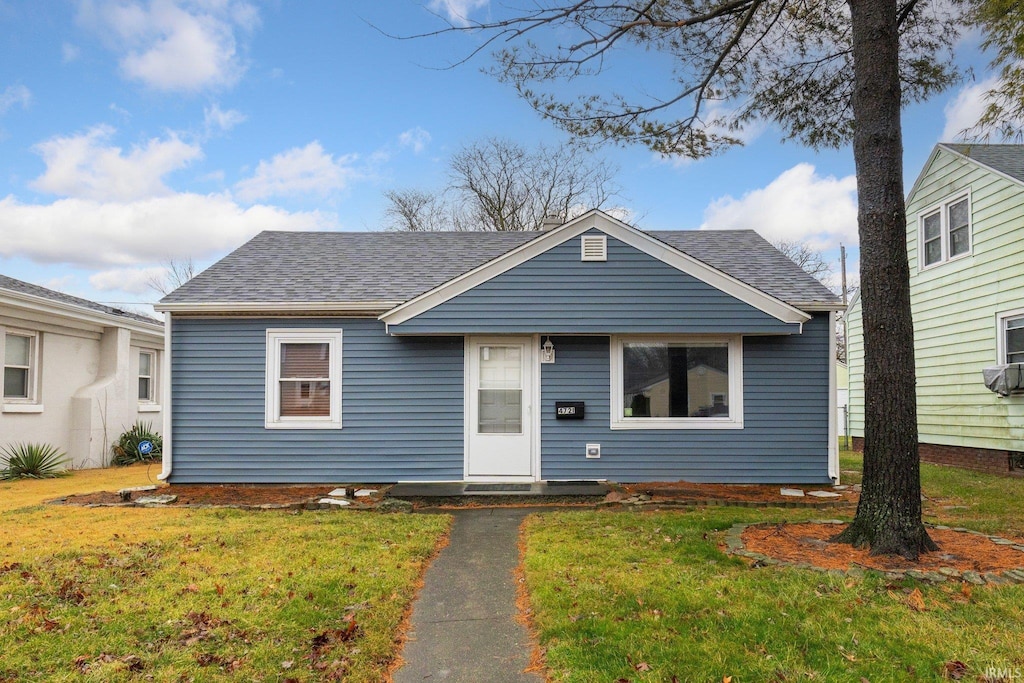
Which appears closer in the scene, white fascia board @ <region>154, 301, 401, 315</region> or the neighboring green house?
white fascia board @ <region>154, 301, 401, 315</region>

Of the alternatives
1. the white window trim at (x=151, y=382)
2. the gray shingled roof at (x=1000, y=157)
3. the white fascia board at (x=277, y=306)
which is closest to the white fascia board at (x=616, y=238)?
the white fascia board at (x=277, y=306)

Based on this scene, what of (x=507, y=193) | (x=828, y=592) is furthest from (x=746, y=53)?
(x=507, y=193)

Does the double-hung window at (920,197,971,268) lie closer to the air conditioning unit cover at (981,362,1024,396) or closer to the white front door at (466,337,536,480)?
the air conditioning unit cover at (981,362,1024,396)

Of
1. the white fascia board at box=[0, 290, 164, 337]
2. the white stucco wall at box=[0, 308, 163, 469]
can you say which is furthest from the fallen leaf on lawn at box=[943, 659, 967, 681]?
the white stucco wall at box=[0, 308, 163, 469]

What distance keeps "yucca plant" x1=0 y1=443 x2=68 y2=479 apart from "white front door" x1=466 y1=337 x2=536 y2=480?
25.9 ft

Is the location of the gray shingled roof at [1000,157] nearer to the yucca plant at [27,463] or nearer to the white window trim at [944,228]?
the white window trim at [944,228]

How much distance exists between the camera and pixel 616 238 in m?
9.21

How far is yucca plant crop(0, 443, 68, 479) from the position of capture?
1080 cm

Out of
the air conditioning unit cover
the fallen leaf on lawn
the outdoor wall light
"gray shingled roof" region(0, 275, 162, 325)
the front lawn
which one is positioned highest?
"gray shingled roof" region(0, 275, 162, 325)

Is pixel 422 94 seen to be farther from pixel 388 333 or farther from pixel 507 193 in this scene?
pixel 507 193

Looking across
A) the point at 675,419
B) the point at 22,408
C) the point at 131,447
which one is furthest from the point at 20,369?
the point at 675,419

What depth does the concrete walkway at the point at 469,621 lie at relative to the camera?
136 inches

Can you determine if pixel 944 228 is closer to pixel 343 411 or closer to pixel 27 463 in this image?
pixel 343 411

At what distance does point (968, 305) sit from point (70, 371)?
58.9 ft
